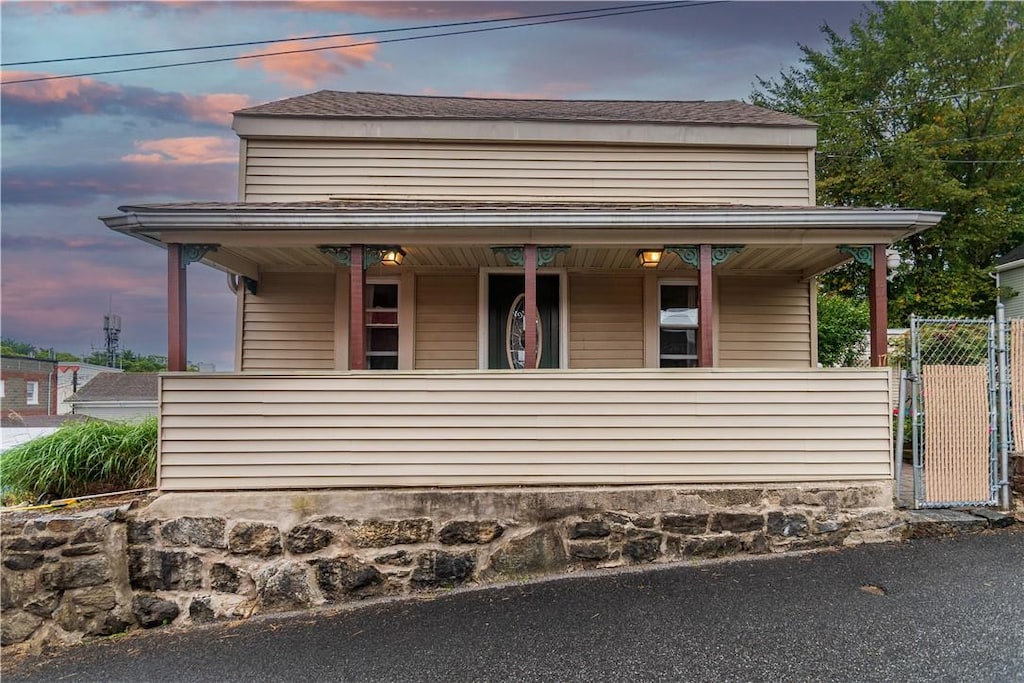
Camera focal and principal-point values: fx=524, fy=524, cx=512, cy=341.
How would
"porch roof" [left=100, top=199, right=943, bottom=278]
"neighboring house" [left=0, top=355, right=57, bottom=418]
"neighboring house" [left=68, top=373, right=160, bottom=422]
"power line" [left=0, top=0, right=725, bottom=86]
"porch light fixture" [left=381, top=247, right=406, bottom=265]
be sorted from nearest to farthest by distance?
"porch roof" [left=100, top=199, right=943, bottom=278] < "porch light fixture" [left=381, top=247, right=406, bottom=265] < "neighboring house" [left=68, top=373, right=160, bottom=422] < "power line" [left=0, top=0, right=725, bottom=86] < "neighboring house" [left=0, top=355, right=57, bottom=418]

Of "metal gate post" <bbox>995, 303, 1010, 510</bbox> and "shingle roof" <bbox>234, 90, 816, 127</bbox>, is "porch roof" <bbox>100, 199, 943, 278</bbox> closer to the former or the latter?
"metal gate post" <bbox>995, 303, 1010, 510</bbox>

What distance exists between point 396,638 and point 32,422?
6189 millimetres

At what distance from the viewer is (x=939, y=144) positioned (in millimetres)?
15219

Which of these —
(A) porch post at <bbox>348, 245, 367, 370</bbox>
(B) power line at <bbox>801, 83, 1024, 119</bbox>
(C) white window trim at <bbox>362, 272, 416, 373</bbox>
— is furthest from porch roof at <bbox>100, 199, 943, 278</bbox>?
(B) power line at <bbox>801, 83, 1024, 119</bbox>

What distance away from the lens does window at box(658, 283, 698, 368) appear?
6383mm

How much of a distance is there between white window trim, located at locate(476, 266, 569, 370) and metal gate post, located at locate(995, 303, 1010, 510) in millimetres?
4043

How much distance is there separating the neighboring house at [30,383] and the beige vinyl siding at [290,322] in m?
9.40

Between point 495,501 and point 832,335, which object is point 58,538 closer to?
point 495,501

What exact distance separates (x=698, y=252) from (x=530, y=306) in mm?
1649

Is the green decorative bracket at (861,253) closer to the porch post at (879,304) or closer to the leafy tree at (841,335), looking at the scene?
the porch post at (879,304)

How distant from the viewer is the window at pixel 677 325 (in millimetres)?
6383

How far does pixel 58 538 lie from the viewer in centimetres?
403

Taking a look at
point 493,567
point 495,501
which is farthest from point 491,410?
point 493,567

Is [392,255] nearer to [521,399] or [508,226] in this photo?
[508,226]
